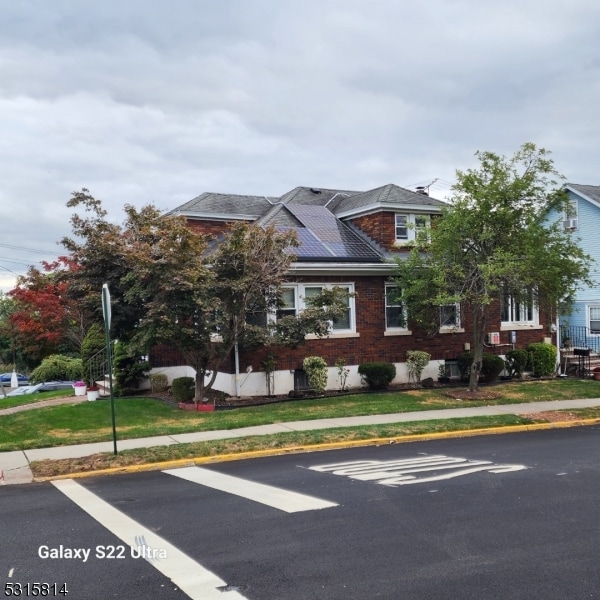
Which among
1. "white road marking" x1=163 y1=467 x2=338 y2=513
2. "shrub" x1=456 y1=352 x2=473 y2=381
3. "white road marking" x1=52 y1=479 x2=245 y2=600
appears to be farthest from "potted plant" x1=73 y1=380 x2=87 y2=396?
"white road marking" x1=52 y1=479 x2=245 y2=600

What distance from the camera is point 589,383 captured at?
18484 mm

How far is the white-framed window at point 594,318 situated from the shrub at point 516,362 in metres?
10.7

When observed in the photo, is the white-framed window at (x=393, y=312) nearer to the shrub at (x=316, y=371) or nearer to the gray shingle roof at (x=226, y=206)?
the shrub at (x=316, y=371)

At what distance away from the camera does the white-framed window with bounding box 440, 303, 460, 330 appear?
1798 cm

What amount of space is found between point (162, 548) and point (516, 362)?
54.8 ft

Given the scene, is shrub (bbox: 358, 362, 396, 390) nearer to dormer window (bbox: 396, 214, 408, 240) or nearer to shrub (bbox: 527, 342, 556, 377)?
dormer window (bbox: 396, 214, 408, 240)

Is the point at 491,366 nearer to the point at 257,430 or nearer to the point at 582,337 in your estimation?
the point at 257,430

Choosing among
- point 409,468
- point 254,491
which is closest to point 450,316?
point 409,468

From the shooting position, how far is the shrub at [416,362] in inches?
726

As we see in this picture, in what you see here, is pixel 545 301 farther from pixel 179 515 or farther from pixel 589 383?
pixel 179 515

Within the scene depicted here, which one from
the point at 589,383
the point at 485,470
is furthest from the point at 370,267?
the point at 485,470

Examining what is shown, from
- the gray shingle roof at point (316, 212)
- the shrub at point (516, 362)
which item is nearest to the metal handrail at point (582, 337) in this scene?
the shrub at point (516, 362)

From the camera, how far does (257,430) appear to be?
1166cm

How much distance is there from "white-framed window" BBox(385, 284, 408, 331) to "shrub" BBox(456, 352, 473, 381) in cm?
208
